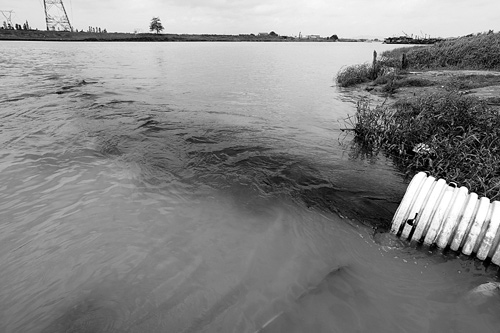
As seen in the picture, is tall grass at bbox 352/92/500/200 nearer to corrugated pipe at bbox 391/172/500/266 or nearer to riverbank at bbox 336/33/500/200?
riverbank at bbox 336/33/500/200

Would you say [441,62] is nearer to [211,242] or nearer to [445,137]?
[445,137]

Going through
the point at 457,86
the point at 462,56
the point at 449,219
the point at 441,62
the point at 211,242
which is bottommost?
the point at 211,242

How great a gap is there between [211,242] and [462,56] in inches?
1012

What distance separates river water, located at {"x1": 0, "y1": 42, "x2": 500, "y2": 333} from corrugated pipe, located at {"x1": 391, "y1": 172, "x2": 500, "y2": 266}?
24 cm

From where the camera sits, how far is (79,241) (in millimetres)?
4195

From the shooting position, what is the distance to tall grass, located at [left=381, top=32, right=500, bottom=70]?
64.5ft

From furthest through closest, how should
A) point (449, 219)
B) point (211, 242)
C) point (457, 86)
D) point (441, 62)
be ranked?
1. point (441, 62)
2. point (457, 86)
3. point (211, 242)
4. point (449, 219)

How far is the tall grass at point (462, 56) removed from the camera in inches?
774

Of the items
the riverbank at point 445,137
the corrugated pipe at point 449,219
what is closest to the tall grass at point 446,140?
the riverbank at point 445,137

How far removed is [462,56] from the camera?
70.7 feet

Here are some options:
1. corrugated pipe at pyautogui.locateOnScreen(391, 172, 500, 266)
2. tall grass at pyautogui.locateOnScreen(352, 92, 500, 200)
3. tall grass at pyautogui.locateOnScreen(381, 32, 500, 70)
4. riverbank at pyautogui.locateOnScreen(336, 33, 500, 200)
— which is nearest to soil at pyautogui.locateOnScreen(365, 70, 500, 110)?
riverbank at pyautogui.locateOnScreen(336, 33, 500, 200)

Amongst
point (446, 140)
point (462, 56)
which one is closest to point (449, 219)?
point (446, 140)

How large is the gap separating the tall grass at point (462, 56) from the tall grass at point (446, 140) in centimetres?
1632

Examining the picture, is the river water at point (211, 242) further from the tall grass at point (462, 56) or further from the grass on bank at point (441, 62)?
the tall grass at point (462, 56)
